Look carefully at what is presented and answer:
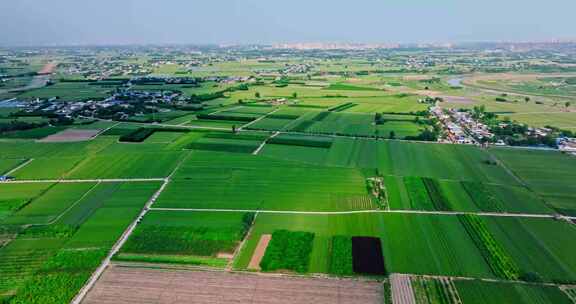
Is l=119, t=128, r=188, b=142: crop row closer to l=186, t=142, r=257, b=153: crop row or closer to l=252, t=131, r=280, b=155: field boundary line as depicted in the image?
l=186, t=142, r=257, b=153: crop row

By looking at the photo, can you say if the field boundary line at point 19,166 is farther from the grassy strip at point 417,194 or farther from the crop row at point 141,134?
the grassy strip at point 417,194

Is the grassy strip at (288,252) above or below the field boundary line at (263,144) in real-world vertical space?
below

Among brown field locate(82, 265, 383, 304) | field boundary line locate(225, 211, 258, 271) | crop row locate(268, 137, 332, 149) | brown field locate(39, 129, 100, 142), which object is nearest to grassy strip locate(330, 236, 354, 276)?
brown field locate(82, 265, 383, 304)

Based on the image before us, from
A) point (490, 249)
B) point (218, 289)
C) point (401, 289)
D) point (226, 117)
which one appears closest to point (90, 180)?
point (218, 289)

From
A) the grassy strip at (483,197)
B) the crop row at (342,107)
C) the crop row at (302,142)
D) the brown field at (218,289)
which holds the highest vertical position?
the crop row at (342,107)

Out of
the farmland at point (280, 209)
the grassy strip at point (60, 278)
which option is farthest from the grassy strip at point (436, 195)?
the grassy strip at point (60, 278)

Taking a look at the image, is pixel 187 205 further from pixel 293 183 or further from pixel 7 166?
pixel 7 166

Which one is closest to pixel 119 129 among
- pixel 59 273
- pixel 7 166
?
pixel 7 166
